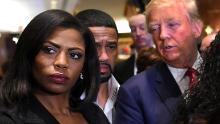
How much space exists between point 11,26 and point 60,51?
17.9 feet

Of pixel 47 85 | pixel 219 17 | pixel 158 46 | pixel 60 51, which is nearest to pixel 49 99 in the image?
pixel 47 85

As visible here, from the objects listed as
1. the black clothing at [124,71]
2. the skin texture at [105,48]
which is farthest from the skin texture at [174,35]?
the black clothing at [124,71]

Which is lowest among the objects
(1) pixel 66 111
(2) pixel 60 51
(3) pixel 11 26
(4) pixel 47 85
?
(3) pixel 11 26

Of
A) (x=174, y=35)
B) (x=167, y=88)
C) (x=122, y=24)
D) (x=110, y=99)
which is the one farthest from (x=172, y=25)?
(x=122, y=24)

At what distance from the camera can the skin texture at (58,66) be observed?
1.56m

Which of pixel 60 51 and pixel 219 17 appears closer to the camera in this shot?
pixel 219 17

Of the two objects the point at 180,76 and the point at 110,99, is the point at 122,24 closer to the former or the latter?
the point at 110,99

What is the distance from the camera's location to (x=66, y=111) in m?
1.69

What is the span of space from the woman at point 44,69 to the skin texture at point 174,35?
389mm

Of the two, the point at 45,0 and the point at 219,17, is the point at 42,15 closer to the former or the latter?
the point at 219,17

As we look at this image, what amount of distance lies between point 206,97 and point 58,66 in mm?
565

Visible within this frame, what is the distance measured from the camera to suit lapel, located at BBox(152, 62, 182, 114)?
1792 mm

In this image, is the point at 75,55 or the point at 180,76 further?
the point at 180,76

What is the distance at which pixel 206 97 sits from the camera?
3.97 feet
